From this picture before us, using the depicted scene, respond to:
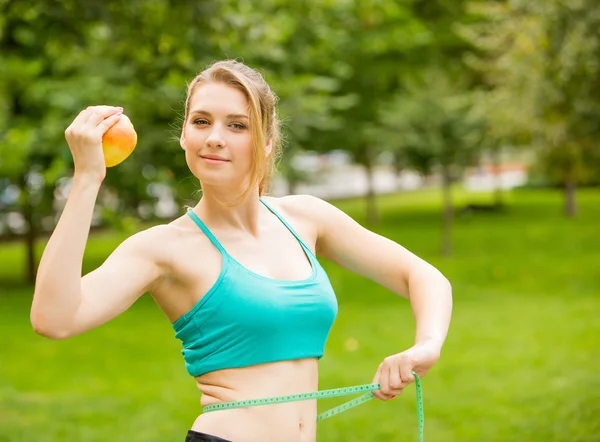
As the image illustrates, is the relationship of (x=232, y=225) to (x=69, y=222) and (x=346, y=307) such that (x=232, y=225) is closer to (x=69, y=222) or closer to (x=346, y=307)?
Result: (x=69, y=222)

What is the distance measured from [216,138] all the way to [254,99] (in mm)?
155

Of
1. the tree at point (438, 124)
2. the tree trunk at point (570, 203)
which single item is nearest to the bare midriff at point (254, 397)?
the tree at point (438, 124)

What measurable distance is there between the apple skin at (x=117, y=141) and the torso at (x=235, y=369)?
234 millimetres

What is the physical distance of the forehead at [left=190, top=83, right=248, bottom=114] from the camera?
2.37m

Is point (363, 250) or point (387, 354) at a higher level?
point (363, 250)

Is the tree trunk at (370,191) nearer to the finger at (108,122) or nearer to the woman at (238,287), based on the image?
the woman at (238,287)

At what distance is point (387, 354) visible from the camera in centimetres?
1096

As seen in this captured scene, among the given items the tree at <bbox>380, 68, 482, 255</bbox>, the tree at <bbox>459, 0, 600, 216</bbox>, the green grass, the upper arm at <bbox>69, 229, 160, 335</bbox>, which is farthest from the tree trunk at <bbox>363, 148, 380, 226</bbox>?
the upper arm at <bbox>69, 229, 160, 335</bbox>

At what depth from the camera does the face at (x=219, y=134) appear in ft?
7.76

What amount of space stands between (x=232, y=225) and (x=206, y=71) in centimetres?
43

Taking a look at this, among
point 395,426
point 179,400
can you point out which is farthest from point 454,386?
point 179,400

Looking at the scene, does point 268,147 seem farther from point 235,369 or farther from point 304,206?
point 235,369

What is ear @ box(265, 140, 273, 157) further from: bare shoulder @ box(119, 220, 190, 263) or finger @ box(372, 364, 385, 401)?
finger @ box(372, 364, 385, 401)

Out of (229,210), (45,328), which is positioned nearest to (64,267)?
(45,328)
